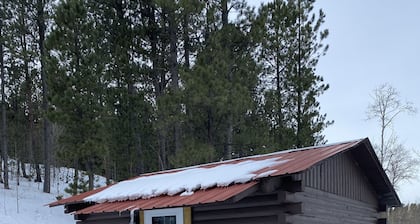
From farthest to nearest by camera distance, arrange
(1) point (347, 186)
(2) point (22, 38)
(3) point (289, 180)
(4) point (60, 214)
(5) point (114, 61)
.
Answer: (2) point (22, 38) → (5) point (114, 61) → (4) point (60, 214) → (1) point (347, 186) → (3) point (289, 180)

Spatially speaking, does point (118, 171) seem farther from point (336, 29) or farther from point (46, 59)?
point (336, 29)

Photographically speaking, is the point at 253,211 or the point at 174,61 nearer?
the point at 253,211

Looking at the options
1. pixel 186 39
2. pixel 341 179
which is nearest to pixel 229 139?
pixel 186 39

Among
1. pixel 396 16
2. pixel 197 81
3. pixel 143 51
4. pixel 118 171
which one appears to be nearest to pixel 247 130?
pixel 197 81

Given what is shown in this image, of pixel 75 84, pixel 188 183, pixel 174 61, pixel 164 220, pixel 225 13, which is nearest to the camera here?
pixel 188 183

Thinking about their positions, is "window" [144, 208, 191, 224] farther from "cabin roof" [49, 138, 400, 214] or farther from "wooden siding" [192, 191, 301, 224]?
"cabin roof" [49, 138, 400, 214]

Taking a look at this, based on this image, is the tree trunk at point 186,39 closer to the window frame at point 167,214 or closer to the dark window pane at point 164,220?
the window frame at point 167,214

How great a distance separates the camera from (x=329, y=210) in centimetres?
A: 855

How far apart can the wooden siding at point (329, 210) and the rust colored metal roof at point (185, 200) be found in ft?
3.45

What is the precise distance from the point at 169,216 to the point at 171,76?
9.70 m

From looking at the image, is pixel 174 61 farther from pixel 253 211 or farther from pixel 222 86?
pixel 253 211

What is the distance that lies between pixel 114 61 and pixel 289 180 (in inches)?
497

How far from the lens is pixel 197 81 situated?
49.6 feet

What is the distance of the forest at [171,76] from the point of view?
1593 centimetres
